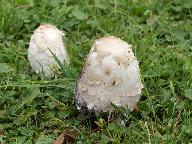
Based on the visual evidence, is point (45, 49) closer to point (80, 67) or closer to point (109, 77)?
point (80, 67)

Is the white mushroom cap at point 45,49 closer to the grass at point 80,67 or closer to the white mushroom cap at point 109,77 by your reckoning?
the grass at point 80,67

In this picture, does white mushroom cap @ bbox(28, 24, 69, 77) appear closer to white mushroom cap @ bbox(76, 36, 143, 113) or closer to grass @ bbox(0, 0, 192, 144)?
grass @ bbox(0, 0, 192, 144)

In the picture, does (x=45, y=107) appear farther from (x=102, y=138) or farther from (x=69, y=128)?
(x=102, y=138)

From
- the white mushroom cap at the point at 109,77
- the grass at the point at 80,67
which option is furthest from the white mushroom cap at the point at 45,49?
the white mushroom cap at the point at 109,77

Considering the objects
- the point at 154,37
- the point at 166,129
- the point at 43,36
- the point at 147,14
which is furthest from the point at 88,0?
the point at 166,129

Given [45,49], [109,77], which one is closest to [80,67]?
[45,49]

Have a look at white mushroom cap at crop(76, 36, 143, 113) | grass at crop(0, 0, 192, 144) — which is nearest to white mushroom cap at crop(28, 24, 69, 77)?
grass at crop(0, 0, 192, 144)
